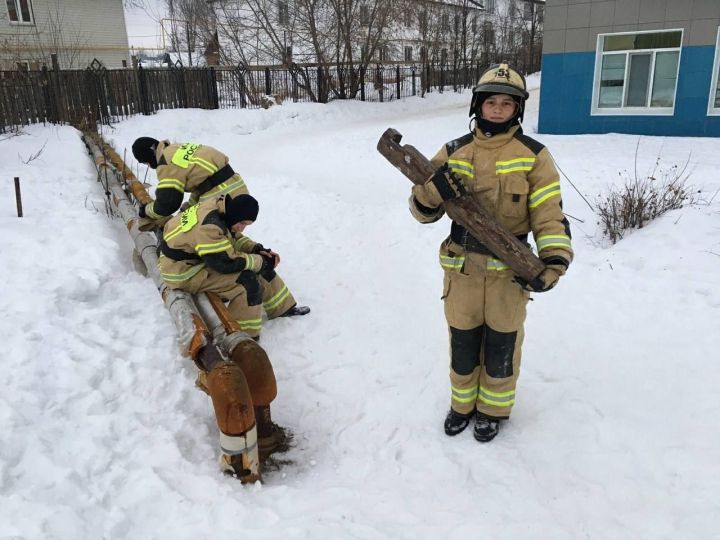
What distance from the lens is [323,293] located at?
5.35m

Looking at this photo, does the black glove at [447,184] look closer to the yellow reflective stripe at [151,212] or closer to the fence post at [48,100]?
the yellow reflective stripe at [151,212]

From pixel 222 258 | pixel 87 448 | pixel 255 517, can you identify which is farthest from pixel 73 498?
pixel 222 258

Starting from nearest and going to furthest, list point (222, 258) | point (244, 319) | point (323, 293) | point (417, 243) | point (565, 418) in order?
point (565, 418), point (222, 258), point (244, 319), point (323, 293), point (417, 243)

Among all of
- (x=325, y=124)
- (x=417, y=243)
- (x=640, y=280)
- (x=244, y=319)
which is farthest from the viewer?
(x=325, y=124)

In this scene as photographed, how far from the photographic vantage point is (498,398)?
10.3ft

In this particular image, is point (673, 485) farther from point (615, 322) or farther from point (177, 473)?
point (177, 473)

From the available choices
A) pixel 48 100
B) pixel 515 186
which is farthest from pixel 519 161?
pixel 48 100

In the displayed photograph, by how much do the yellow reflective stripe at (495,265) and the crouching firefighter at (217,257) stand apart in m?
1.66

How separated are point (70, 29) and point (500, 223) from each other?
28.2m

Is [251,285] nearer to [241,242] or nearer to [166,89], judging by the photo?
[241,242]

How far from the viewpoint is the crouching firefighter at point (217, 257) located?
12.0 ft

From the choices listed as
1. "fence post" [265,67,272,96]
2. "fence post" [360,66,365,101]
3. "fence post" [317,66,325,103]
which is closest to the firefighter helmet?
"fence post" [265,67,272,96]

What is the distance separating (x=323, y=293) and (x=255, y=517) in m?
2.97

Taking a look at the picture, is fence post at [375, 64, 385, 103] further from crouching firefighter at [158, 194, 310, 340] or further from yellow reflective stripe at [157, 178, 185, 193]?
crouching firefighter at [158, 194, 310, 340]
